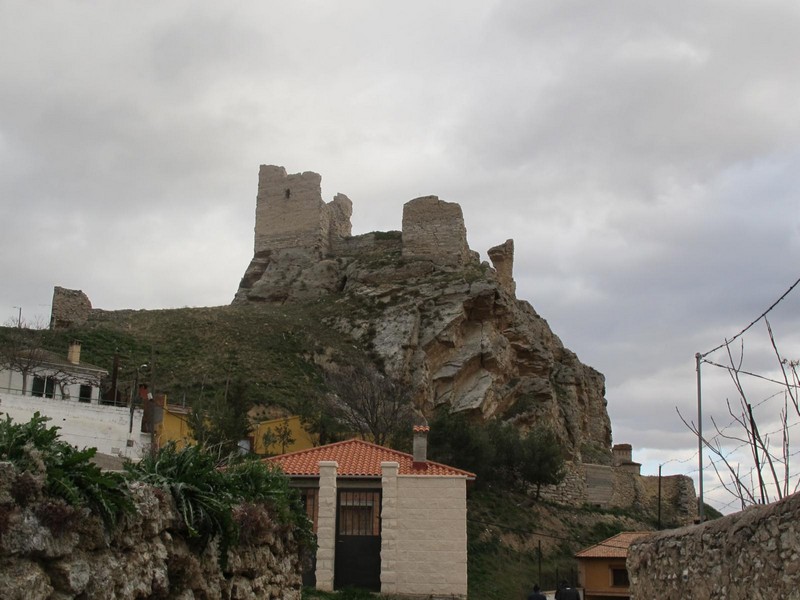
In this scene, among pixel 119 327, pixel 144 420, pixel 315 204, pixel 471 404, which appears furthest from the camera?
pixel 315 204

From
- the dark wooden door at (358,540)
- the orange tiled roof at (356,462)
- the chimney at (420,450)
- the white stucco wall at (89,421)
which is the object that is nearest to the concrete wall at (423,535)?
the dark wooden door at (358,540)

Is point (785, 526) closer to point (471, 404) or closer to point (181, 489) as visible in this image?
point (181, 489)

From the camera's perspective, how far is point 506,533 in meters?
30.7

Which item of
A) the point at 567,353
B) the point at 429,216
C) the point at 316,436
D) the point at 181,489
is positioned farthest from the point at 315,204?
the point at 181,489

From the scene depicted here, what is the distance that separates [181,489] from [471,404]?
34.1m

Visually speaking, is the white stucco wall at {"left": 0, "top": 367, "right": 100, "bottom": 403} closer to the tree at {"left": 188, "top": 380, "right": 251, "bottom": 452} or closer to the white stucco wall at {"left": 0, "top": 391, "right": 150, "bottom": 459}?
the white stucco wall at {"left": 0, "top": 391, "right": 150, "bottom": 459}

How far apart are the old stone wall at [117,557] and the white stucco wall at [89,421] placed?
65.6 ft

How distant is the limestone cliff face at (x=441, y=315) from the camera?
142 ft

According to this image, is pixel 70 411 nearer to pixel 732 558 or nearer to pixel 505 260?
pixel 732 558

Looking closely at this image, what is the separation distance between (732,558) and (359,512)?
1437cm

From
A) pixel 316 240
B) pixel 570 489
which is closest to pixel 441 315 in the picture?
pixel 570 489

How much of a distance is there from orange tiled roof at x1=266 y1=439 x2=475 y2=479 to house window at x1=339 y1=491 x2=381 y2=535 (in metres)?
0.52

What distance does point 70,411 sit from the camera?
28078 millimetres

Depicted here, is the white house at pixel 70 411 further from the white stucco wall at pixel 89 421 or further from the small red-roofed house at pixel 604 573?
the small red-roofed house at pixel 604 573
